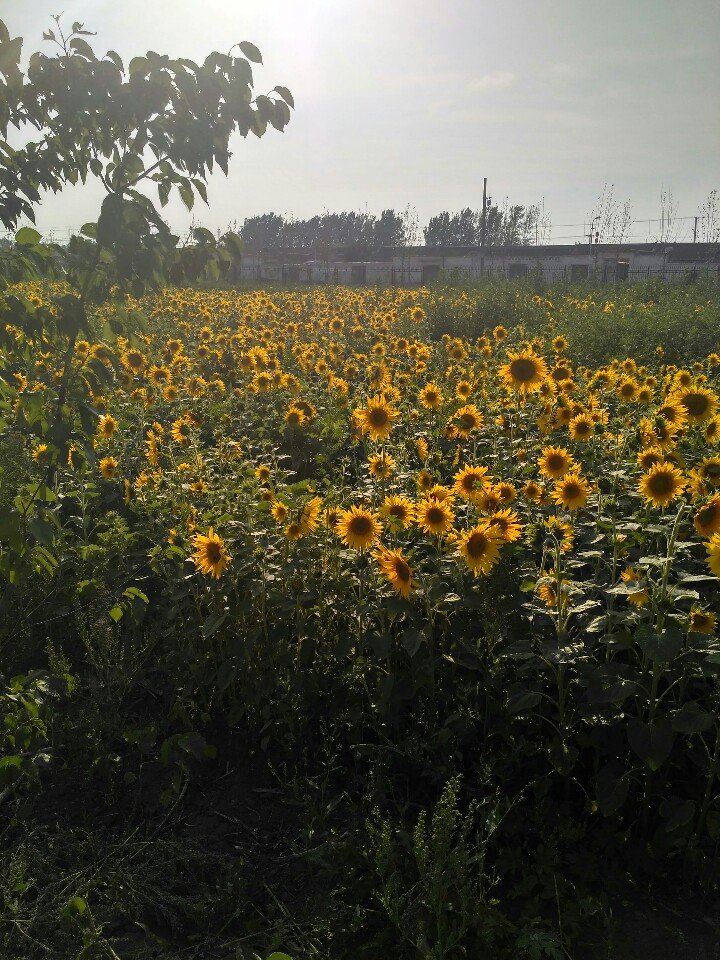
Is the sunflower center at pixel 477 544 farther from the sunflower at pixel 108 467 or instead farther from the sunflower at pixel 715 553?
the sunflower at pixel 108 467

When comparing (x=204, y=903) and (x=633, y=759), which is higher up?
(x=633, y=759)

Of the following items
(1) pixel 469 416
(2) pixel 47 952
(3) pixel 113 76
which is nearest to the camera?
(2) pixel 47 952

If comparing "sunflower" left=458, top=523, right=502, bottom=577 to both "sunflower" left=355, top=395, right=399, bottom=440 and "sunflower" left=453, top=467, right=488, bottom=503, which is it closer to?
"sunflower" left=453, top=467, right=488, bottom=503

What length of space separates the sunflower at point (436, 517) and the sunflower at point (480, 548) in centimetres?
16

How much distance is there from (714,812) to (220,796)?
168 cm

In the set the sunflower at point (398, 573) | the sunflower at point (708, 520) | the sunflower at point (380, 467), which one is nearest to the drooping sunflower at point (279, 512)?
the sunflower at point (398, 573)

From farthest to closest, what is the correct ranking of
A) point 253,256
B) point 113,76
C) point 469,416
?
point 253,256, point 469,416, point 113,76

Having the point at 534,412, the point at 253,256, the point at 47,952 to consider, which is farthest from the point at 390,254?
the point at 47,952

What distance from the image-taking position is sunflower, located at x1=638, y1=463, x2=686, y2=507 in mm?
2992

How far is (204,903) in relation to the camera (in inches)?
91.4

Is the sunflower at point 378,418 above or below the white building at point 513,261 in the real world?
below

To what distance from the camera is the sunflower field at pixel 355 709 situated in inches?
89.6

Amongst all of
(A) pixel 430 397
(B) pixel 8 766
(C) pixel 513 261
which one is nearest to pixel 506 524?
(B) pixel 8 766

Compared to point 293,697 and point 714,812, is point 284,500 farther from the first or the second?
point 714,812
